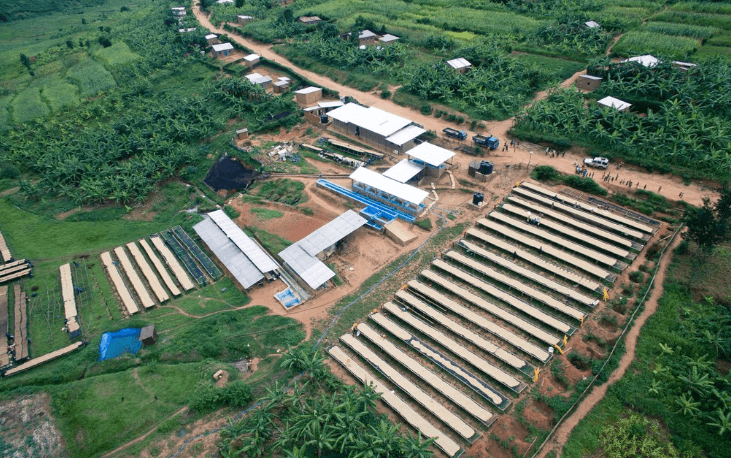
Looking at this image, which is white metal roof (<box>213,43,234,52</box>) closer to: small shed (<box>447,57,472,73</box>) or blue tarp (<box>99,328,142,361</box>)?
small shed (<box>447,57,472,73</box>)

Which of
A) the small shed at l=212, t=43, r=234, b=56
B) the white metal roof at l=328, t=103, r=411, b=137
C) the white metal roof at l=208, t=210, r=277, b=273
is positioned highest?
the small shed at l=212, t=43, r=234, b=56

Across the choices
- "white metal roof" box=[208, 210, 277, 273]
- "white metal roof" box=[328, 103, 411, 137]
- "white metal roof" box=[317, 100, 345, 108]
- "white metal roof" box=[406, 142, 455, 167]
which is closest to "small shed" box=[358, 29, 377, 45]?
"white metal roof" box=[317, 100, 345, 108]

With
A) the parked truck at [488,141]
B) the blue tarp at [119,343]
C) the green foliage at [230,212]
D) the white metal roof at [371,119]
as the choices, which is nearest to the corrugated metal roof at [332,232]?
the green foliage at [230,212]

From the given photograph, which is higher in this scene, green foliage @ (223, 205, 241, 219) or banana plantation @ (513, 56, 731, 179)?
banana plantation @ (513, 56, 731, 179)

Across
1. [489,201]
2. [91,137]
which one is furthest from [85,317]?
[489,201]

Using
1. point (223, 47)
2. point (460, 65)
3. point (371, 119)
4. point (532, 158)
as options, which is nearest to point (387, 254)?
point (532, 158)

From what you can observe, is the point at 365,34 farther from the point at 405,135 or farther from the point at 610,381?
the point at 610,381
